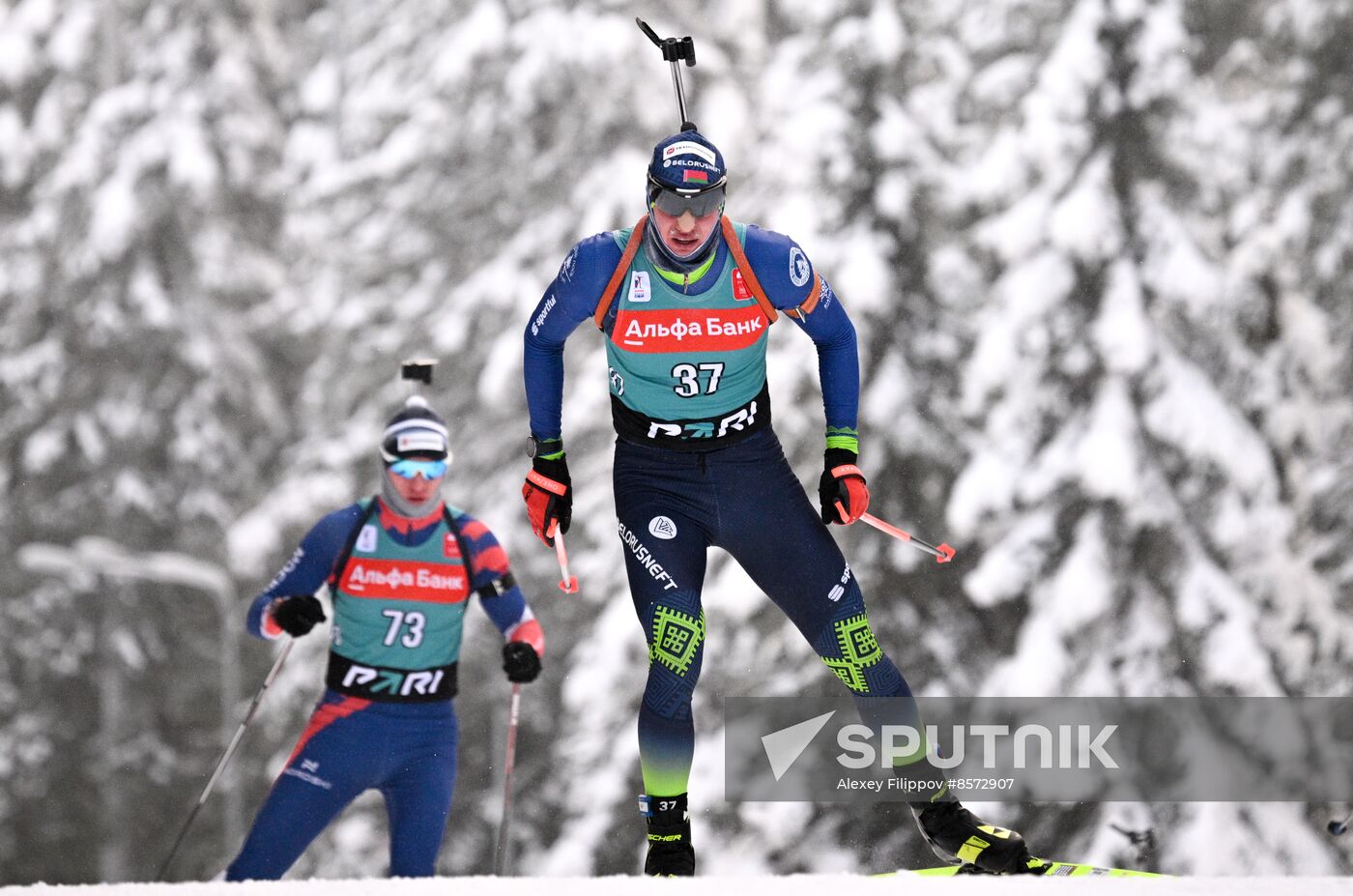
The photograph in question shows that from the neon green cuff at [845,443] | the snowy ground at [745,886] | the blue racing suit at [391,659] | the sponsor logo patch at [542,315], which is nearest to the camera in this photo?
the snowy ground at [745,886]

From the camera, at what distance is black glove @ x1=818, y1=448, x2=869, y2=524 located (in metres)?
4.94

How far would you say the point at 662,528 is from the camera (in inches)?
189

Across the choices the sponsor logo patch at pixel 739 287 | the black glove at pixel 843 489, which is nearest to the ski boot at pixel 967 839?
the black glove at pixel 843 489

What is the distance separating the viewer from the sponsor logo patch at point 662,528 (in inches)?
188

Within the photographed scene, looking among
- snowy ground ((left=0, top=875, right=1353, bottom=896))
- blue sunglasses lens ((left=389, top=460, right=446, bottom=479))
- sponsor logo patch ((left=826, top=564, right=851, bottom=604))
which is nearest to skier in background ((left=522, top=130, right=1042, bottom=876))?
sponsor logo patch ((left=826, top=564, right=851, bottom=604))

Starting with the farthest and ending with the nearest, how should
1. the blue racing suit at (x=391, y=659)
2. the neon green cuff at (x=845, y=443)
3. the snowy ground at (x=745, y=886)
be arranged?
the blue racing suit at (x=391, y=659) → the neon green cuff at (x=845, y=443) → the snowy ground at (x=745, y=886)

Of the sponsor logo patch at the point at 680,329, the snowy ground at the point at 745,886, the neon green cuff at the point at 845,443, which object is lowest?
the snowy ground at the point at 745,886

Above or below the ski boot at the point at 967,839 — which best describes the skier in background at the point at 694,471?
above

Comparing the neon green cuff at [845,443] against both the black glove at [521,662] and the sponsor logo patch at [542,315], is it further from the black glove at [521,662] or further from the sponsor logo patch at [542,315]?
the black glove at [521,662]

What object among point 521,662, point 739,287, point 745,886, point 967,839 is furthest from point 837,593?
point 521,662

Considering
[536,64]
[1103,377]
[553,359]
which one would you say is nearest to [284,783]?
[553,359]

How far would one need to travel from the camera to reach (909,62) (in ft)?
41.6

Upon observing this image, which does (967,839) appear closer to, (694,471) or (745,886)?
(745,886)

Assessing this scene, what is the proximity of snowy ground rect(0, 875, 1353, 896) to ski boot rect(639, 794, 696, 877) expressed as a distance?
66 centimetres
